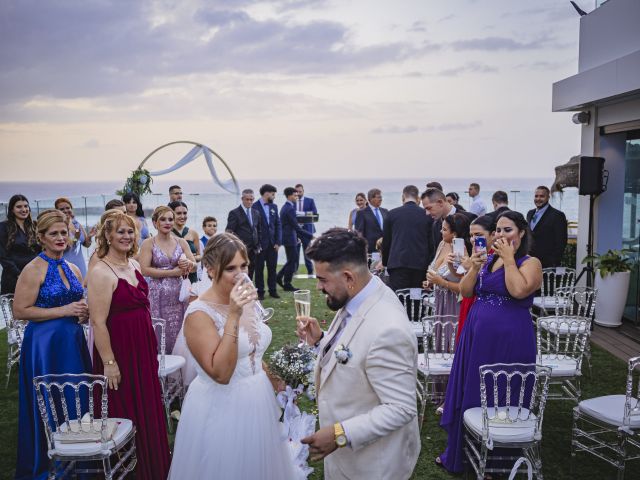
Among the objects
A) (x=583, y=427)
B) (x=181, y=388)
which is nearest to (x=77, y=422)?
(x=181, y=388)

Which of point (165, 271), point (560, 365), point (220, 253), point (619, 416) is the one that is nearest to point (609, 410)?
point (619, 416)

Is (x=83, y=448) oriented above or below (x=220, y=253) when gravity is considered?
below

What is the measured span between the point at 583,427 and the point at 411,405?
11.8 ft

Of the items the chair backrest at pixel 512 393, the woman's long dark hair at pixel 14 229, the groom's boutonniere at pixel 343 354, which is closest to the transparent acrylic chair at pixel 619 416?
the chair backrest at pixel 512 393

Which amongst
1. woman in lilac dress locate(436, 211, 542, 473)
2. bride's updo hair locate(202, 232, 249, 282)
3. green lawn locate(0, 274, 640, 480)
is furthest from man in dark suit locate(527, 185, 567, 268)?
bride's updo hair locate(202, 232, 249, 282)

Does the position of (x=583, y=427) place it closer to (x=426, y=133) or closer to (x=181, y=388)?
(x=181, y=388)

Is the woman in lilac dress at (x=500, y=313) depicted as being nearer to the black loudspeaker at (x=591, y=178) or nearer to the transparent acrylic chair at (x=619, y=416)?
the transparent acrylic chair at (x=619, y=416)

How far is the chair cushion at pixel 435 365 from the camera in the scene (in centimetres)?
440

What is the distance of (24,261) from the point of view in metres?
6.51

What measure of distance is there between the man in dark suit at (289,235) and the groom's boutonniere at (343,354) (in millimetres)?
8933

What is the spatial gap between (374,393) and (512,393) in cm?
217

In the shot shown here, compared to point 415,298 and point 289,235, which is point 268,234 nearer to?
point 289,235

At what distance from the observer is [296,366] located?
8.98ft

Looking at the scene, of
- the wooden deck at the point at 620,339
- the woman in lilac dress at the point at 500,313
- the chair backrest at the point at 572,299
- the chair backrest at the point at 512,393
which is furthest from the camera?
the wooden deck at the point at 620,339
